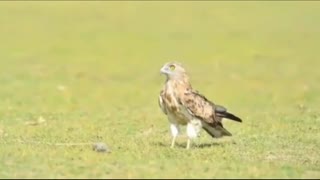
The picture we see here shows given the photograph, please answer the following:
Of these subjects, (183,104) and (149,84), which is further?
(149,84)

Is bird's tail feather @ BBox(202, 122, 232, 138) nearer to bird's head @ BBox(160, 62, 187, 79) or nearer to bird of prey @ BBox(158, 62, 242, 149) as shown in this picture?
bird of prey @ BBox(158, 62, 242, 149)

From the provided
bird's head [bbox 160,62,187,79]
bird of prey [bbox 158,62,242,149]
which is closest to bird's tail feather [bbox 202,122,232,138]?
bird of prey [bbox 158,62,242,149]

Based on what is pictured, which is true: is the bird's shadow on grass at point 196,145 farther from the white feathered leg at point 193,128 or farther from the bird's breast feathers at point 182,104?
the bird's breast feathers at point 182,104

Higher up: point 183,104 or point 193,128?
point 183,104

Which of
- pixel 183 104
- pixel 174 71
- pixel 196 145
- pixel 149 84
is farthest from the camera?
pixel 149 84

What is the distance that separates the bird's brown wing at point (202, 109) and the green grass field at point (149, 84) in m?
0.34

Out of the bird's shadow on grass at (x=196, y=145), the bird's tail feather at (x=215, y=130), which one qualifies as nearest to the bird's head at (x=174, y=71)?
the bird's tail feather at (x=215, y=130)

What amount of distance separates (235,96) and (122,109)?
3.57 m

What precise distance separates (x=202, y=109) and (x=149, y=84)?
11.8 meters

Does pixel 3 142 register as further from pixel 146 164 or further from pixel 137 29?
pixel 137 29

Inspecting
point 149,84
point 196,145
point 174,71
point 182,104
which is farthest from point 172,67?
point 149,84

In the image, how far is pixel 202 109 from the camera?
12.3 metres

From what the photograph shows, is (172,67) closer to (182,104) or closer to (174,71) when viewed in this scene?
(174,71)

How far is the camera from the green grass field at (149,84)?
11055 mm
